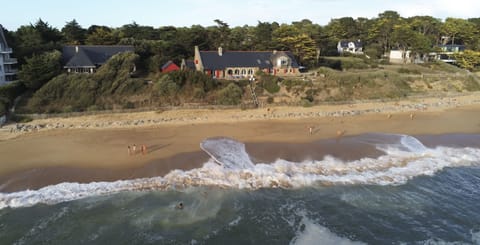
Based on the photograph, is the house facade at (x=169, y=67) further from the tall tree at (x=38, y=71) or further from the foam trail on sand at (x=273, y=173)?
the foam trail on sand at (x=273, y=173)

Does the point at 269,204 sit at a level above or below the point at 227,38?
below

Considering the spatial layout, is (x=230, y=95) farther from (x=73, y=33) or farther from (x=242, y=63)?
(x=73, y=33)

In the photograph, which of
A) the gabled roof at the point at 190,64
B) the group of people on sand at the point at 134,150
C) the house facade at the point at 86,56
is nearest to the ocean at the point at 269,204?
the group of people on sand at the point at 134,150

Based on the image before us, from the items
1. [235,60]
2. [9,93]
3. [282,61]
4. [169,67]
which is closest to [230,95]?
[235,60]

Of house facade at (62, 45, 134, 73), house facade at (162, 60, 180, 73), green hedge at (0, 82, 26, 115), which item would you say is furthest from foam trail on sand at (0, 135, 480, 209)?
house facade at (62, 45, 134, 73)

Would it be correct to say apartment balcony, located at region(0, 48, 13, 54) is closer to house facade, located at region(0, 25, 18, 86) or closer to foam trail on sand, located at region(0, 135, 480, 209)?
house facade, located at region(0, 25, 18, 86)

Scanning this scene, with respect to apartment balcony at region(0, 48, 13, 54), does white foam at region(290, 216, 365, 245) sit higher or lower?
lower
